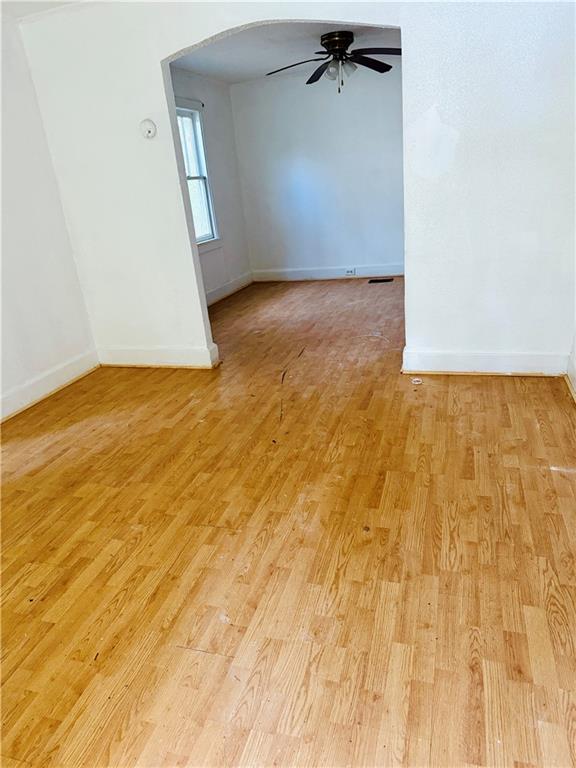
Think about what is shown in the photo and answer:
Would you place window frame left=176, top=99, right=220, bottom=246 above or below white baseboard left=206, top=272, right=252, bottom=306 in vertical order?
above

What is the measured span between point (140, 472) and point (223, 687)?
4.53ft

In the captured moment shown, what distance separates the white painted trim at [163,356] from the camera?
404 cm

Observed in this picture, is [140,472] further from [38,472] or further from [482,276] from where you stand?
[482,276]

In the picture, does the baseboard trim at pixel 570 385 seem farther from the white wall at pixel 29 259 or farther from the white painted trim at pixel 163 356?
the white wall at pixel 29 259

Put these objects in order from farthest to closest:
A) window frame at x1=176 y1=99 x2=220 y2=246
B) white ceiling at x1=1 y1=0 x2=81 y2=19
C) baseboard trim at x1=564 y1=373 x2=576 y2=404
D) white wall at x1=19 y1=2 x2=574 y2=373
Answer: window frame at x1=176 y1=99 x2=220 y2=246, white ceiling at x1=1 y1=0 x2=81 y2=19, baseboard trim at x1=564 y1=373 x2=576 y2=404, white wall at x1=19 y1=2 x2=574 y2=373

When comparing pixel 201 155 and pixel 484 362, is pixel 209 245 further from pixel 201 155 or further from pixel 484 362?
pixel 484 362

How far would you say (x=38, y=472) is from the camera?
2773 millimetres

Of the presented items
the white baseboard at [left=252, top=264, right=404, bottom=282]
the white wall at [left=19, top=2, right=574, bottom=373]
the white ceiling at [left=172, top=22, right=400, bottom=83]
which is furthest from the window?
the white wall at [left=19, top=2, right=574, bottom=373]

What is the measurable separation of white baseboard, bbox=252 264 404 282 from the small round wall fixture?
384 cm

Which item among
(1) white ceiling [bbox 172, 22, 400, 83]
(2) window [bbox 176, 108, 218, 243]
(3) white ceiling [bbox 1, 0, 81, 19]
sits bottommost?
(2) window [bbox 176, 108, 218, 243]

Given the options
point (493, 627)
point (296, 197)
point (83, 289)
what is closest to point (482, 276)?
point (493, 627)

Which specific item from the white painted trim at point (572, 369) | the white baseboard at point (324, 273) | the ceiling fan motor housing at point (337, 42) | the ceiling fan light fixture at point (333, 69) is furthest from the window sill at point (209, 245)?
the white painted trim at point (572, 369)

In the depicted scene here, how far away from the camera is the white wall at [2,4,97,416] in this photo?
3498mm

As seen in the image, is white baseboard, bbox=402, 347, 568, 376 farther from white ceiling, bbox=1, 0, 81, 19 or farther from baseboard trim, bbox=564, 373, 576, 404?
white ceiling, bbox=1, 0, 81, 19
